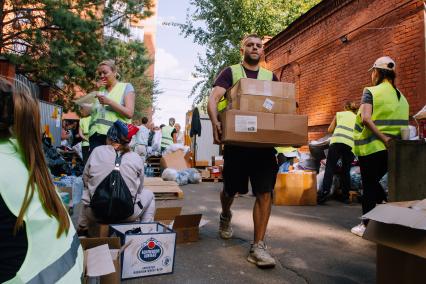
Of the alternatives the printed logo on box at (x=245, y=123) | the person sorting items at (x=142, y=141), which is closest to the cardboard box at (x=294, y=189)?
the printed logo on box at (x=245, y=123)

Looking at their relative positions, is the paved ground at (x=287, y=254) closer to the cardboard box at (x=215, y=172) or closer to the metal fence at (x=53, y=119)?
the cardboard box at (x=215, y=172)

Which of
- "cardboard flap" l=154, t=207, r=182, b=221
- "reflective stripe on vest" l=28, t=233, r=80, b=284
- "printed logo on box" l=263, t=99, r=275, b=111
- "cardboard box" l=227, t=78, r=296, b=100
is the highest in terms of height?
"cardboard box" l=227, t=78, r=296, b=100

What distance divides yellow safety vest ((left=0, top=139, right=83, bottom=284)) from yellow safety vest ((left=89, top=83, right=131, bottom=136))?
101 inches

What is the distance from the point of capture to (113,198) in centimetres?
323

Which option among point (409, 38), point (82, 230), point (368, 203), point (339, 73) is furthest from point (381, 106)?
point (339, 73)

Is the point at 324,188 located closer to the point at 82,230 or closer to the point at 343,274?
the point at 343,274

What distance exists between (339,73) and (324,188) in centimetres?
415

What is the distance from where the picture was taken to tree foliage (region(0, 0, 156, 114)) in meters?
10.9

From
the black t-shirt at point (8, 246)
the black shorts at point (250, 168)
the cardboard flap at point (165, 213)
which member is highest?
the black shorts at point (250, 168)

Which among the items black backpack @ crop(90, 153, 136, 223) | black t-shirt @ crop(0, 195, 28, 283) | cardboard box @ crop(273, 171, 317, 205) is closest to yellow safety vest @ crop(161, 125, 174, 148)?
cardboard box @ crop(273, 171, 317, 205)

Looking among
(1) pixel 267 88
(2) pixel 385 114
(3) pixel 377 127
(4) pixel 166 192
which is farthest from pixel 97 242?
(4) pixel 166 192

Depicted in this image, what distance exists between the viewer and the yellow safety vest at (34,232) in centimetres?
128

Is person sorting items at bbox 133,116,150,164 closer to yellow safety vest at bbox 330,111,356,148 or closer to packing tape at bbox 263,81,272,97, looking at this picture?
yellow safety vest at bbox 330,111,356,148

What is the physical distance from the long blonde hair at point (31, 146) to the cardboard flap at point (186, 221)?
7.92 feet
